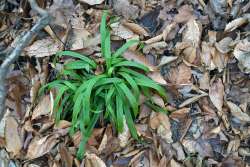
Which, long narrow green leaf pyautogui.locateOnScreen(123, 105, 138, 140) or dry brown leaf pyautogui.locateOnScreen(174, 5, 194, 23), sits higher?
dry brown leaf pyautogui.locateOnScreen(174, 5, 194, 23)

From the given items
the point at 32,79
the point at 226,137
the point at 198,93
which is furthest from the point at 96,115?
the point at 226,137

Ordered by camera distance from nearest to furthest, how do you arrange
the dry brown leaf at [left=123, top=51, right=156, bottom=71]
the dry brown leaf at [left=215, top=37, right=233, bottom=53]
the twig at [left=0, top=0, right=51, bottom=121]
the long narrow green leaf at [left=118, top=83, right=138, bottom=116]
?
the twig at [left=0, top=0, right=51, bottom=121] → the long narrow green leaf at [left=118, top=83, right=138, bottom=116] → the dry brown leaf at [left=123, top=51, right=156, bottom=71] → the dry brown leaf at [left=215, top=37, right=233, bottom=53]

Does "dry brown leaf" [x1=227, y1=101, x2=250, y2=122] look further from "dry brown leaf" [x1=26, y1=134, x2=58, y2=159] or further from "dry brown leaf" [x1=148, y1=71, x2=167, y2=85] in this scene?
"dry brown leaf" [x1=26, y1=134, x2=58, y2=159]

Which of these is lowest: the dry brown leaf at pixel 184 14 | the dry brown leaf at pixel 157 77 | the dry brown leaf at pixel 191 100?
the dry brown leaf at pixel 191 100

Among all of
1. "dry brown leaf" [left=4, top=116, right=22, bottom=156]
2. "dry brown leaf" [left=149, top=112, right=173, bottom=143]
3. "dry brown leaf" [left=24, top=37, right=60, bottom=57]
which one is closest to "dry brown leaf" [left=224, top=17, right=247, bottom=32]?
"dry brown leaf" [left=149, top=112, right=173, bottom=143]

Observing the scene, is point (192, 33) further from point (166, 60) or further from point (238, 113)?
point (238, 113)

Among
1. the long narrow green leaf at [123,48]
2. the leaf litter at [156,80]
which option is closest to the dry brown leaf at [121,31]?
the leaf litter at [156,80]

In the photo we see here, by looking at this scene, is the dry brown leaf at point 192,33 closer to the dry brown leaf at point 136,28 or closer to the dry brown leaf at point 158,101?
Result: the dry brown leaf at point 136,28

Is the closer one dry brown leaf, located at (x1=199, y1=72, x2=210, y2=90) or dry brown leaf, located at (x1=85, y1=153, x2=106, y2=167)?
dry brown leaf, located at (x1=85, y1=153, x2=106, y2=167)
